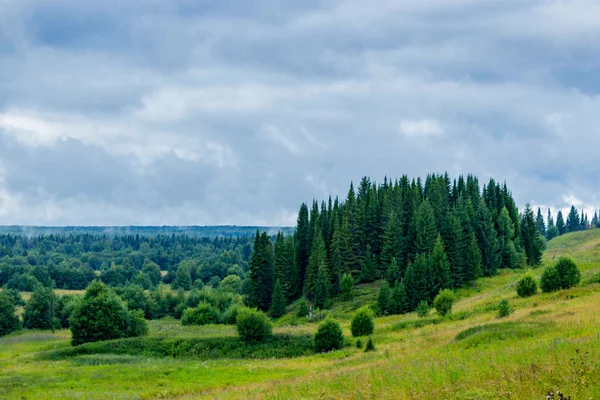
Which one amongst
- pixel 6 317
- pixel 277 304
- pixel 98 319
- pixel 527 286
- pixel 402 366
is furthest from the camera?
pixel 6 317

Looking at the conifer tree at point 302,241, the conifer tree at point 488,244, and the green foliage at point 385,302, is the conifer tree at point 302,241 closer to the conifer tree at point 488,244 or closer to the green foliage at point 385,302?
the green foliage at point 385,302

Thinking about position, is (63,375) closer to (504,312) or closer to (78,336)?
(78,336)

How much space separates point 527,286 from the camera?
52.7 metres

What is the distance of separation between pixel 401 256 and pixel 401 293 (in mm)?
16216

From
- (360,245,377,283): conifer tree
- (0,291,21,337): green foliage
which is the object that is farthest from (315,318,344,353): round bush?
(0,291,21,337): green foliage

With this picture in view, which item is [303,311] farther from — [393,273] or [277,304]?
[393,273]

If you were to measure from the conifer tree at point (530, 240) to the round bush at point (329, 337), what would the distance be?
6291cm

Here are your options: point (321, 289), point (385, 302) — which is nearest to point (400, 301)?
point (385, 302)

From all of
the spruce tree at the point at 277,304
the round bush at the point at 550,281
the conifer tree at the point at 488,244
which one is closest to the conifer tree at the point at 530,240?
the conifer tree at the point at 488,244

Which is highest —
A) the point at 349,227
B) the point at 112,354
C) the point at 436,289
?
the point at 349,227

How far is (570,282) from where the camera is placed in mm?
50844

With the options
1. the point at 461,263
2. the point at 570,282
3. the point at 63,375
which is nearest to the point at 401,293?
the point at 461,263

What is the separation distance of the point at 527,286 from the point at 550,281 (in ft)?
6.92

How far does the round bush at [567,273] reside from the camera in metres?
50.8
